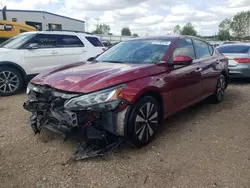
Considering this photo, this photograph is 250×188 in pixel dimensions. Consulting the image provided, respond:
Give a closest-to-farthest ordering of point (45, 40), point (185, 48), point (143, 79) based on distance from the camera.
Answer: point (143, 79) < point (185, 48) < point (45, 40)

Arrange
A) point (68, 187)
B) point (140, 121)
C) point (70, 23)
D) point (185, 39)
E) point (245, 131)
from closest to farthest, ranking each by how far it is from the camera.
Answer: point (68, 187)
point (140, 121)
point (245, 131)
point (185, 39)
point (70, 23)

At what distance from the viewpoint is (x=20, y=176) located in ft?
9.14

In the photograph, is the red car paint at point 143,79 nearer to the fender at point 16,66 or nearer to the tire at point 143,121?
the tire at point 143,121

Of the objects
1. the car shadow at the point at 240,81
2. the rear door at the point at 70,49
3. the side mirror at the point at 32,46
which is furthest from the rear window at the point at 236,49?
the side mirror at the point at 32,46

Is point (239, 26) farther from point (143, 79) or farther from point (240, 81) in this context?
point (143, 79)

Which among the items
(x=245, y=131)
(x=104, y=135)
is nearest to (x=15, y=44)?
(x=104, y=135)

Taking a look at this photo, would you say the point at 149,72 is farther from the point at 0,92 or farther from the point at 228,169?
the point at 0,92

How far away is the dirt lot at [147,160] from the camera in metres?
2.69

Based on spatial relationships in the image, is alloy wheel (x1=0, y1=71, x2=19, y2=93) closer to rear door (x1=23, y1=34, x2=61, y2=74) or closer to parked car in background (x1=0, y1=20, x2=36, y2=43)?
rear door (x1=23, y1=34, x2=61, y2=74)

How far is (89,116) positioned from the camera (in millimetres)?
2920

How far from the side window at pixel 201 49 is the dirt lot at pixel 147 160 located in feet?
4.51

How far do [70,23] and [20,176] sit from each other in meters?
30.8

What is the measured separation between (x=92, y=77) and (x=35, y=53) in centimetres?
419

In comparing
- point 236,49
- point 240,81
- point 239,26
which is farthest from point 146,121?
point 239,26
